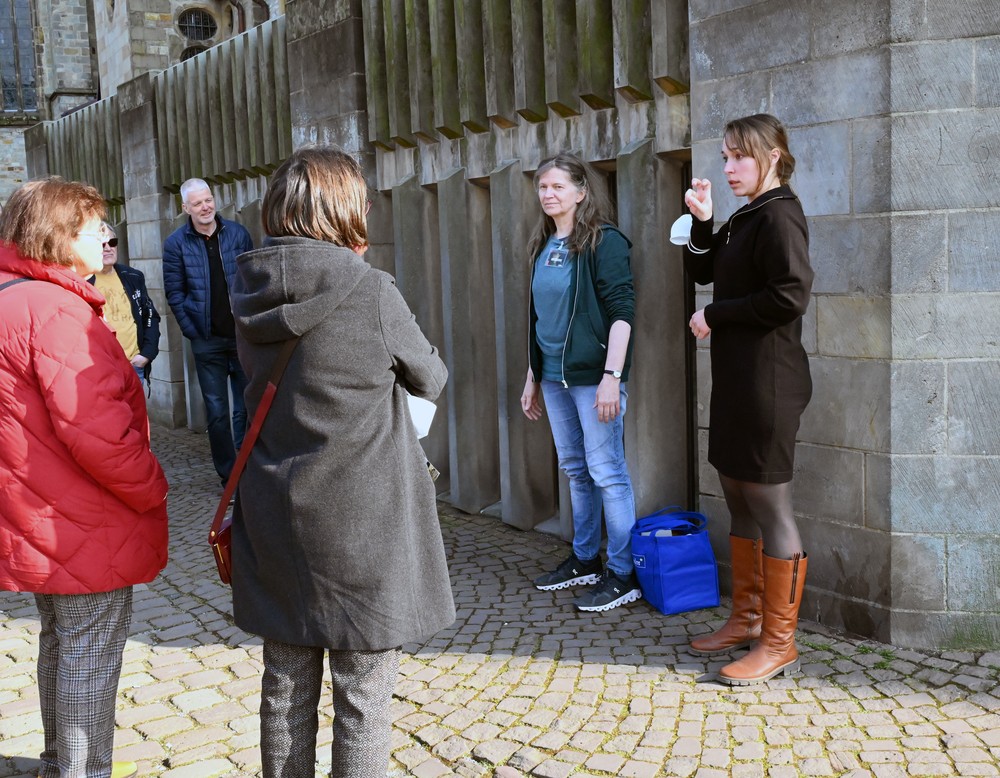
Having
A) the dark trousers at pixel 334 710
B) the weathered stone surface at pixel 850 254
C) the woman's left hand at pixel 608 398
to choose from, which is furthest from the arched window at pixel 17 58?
the dark trousers at pixel 334 710

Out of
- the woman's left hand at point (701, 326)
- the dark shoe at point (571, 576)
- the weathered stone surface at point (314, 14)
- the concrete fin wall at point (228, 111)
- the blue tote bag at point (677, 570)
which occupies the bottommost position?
the dark shoe at point (571, 576)

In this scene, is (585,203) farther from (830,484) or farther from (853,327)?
(830,484)

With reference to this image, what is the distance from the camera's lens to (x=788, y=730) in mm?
3803

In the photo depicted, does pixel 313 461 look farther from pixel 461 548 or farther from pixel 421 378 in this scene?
pixel 461 548

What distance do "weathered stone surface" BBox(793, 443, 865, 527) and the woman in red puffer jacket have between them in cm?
272

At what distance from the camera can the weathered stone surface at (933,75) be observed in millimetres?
4293

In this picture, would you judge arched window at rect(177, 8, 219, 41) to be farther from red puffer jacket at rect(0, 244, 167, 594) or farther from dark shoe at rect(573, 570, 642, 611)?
red puffer jacket at rect(0, 244, 167, 594)

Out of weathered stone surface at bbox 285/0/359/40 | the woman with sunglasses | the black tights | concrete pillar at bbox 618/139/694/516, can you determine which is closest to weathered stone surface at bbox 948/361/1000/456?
the black tights

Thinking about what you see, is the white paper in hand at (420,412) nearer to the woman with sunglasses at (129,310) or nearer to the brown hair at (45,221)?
the brown hair at (45,221)

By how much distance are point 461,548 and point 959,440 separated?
2862 mm

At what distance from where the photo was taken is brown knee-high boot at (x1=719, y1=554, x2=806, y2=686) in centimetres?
414

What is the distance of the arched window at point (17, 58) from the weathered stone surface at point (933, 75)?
37.8 meters

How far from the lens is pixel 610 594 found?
5168 millimetres

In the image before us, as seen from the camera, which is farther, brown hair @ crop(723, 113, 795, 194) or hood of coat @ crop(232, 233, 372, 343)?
brown hair @ crop(723, 113, 795, 194)
